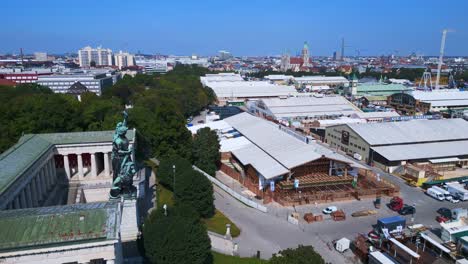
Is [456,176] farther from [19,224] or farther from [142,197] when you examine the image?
[19,224]

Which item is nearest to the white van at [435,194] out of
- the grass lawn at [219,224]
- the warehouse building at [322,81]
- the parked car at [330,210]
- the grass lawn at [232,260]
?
the parked car at [330,210]

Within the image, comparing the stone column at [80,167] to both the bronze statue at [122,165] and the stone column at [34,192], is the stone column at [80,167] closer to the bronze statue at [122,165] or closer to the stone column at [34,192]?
the stone column at [34,192]

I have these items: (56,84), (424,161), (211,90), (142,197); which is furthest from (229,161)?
(56,84)

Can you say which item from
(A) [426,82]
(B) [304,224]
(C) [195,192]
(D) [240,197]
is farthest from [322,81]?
(C) [195,192]

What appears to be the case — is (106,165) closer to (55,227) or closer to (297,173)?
(55,227)

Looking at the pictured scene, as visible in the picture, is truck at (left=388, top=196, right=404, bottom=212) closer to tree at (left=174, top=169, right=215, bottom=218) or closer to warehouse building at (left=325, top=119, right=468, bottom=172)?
warehouse building at (left=325, top=119, right=468, bottom=172)

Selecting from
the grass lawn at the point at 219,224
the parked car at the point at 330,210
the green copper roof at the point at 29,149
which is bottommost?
the parked car at the point at 330,210
